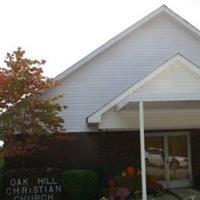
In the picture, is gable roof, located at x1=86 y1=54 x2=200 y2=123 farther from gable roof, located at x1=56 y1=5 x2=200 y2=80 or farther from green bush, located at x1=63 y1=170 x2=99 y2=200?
gable roof, located at x1=56 y1=5 x2=200 y2=80

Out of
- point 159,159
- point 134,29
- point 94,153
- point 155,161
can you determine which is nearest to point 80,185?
point 94,153

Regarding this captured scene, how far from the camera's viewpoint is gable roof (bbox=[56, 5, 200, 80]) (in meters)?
20.4

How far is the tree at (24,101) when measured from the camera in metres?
18.1

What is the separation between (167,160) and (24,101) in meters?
6.98

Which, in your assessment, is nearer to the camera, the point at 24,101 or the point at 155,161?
the point at 24,101

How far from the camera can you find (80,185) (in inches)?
715

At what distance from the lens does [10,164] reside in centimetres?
1988

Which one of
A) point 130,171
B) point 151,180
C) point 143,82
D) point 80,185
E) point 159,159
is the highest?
point 143,82

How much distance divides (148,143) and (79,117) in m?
3.29

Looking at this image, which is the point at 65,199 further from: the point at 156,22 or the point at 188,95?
the point at 156,22

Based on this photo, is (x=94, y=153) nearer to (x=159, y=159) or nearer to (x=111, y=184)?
(x=111, y=184)

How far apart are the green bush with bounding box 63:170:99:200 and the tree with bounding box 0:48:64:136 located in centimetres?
198

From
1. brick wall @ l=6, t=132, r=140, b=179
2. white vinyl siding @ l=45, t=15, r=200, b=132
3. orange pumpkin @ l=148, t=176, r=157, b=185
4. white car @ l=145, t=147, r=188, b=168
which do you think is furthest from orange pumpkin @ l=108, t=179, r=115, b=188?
white car @ l=145, t=147, r=188, b=168

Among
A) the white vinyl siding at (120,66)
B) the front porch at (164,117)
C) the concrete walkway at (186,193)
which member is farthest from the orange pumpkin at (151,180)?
the white vinyl siding at (120,66)
